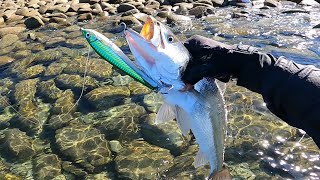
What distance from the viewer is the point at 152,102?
7.86 metres

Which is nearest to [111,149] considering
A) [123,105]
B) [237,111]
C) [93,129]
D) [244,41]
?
[93,129]

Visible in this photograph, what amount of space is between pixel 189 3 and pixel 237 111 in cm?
972

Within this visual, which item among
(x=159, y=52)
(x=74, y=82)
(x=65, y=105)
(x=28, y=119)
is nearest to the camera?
(x=159, y=52)

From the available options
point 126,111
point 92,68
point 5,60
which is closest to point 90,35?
point 126,111

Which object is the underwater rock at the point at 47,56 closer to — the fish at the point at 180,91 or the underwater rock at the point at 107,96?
the underwater rock at the point at 107,96

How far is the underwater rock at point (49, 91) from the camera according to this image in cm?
850

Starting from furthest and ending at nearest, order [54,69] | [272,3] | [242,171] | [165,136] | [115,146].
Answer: [272,3], [54,69], [165,136], [115,146], [242,171]

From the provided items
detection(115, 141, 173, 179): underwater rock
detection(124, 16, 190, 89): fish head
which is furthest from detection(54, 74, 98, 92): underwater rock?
detection(124, 16, 190, 89): fish head

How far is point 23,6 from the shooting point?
17922 millimetres

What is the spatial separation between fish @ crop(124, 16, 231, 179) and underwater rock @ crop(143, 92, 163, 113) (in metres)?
3.98

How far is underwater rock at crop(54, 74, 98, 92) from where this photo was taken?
8815 millimetres

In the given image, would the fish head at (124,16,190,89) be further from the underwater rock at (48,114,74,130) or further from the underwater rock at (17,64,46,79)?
the underwater rock at (17,64,46,79)

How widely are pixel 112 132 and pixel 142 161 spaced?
1.09 meters

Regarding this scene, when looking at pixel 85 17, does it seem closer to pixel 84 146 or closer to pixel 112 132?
pixel 112 132
